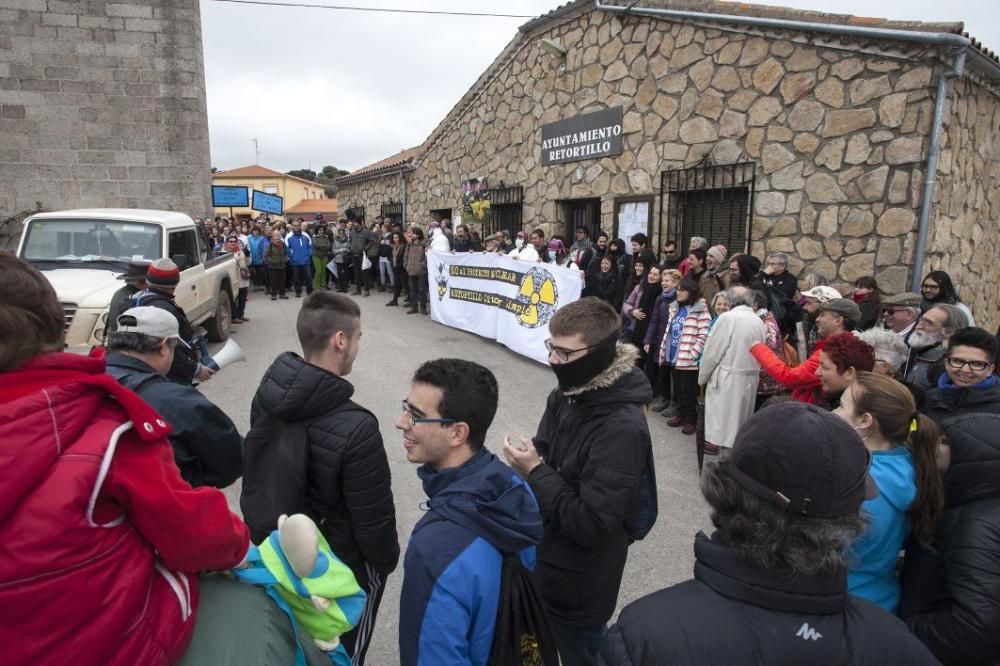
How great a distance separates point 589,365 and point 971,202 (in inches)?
315

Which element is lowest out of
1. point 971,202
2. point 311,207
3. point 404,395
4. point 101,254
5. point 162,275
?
point 404,395

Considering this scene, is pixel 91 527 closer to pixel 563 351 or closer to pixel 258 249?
pixel 563 351

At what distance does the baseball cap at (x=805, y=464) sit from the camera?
119 centimetres

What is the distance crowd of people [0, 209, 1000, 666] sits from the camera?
106 cm

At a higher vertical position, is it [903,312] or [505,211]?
[505,211]

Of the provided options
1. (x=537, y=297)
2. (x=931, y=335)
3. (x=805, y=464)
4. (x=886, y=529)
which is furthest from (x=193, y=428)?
(x=537, y=297)

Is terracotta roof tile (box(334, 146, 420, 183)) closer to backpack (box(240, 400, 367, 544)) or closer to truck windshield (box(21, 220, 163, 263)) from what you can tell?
truck windshield (box(21, 220, 163, 263))

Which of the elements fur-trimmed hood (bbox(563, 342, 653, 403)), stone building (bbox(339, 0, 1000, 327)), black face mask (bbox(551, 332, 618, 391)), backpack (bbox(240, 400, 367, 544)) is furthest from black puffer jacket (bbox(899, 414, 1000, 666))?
stone building (bbox(339, 0, 1000, 327))

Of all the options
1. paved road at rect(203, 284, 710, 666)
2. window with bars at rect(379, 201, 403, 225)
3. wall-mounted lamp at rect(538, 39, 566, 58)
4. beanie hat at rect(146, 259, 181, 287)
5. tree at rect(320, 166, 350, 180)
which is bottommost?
paved road at rect(203, 284, 710, 666)

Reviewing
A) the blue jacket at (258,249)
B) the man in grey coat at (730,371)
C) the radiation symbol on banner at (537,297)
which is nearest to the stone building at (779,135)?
the radiation symbol on banner at (537,297)

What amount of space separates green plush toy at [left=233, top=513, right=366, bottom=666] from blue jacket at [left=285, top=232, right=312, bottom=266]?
1385 cm

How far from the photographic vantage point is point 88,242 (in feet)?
25.3

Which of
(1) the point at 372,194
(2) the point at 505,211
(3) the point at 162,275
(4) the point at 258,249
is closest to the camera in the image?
(3) the point at 162,275

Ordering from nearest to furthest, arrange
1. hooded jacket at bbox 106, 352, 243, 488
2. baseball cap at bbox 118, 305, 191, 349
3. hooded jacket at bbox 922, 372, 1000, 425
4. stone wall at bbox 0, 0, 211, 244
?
hooded jacket at bbox 106, 352, 243, 488 → baseball cap at bbox 118, 305, 191, 349 → hooded jacket at bbox 922, 372, 1000, 425 → stone wall at bbox 0, 0, 211, 244
